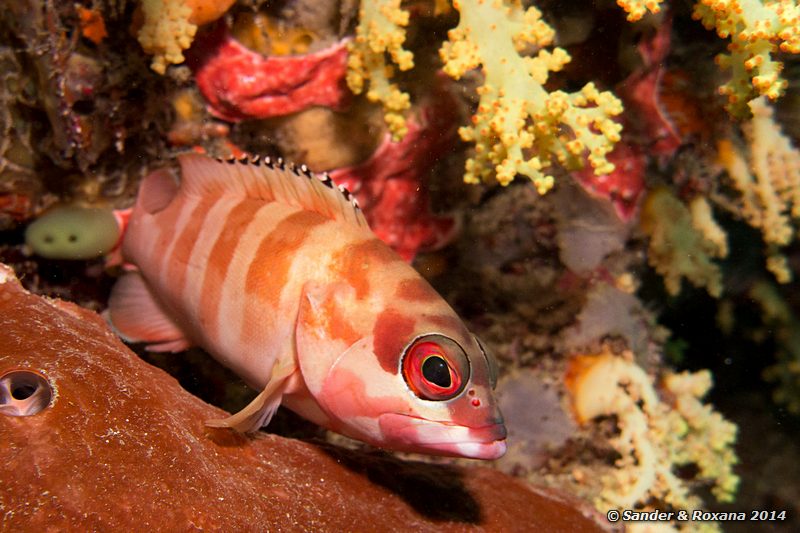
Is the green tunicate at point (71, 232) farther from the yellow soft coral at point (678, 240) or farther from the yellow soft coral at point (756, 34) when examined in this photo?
the yellow soft coral at point (678, 240)

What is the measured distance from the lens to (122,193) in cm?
360

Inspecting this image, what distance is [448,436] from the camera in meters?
2.26

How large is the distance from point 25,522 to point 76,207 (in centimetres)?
240

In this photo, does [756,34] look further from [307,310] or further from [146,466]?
[146,466]

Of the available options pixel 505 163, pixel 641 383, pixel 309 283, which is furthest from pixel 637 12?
pixel 641 383

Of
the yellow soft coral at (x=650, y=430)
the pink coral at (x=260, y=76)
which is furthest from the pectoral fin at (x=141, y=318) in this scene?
the yellow soft coral at (x=650, y=430)

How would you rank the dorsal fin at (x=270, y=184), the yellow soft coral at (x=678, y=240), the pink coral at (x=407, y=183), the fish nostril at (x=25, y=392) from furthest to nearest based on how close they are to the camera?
the yellow soft coral at (x=678, y=240), the pink coral at (x=407, y=183), the dorsal fin at (x=270, y=184), the fish nostril at (x=25, y=392)

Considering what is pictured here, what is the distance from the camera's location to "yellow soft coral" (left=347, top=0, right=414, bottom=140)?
9.74 ft

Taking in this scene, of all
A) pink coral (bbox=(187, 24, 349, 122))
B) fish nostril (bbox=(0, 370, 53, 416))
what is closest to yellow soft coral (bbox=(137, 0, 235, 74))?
pink coral (bbox=(187, 24, 349, 122))

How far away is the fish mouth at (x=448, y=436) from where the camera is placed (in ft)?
7.38

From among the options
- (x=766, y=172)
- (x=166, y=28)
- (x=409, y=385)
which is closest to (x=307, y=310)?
(x=409, y=385)

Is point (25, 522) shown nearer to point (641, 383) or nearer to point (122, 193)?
point (122, 193)

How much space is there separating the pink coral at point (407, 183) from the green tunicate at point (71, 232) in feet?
4.81

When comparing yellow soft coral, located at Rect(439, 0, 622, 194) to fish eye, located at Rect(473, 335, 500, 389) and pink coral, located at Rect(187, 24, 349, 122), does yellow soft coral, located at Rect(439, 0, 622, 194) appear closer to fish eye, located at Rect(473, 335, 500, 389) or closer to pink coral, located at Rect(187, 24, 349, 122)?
pink coral, located at Rect(187, 24, 349, 122)
